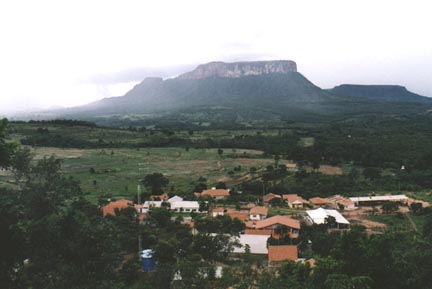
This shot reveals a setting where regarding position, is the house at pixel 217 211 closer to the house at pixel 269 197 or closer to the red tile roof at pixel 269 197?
the house at pixel 269 197

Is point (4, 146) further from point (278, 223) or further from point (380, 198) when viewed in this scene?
point (380, 198)

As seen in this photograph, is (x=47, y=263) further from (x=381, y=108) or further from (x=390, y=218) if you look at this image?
(x=381, y=108)

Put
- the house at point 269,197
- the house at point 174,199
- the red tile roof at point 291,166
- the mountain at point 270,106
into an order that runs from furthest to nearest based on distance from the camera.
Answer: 1. the mountain at point 270,106
2. the red tile roof at point 291,166
3. the house at point 269,197
4. the house at point 174,199

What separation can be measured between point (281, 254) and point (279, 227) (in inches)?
212

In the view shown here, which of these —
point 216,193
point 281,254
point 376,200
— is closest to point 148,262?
point 281,254

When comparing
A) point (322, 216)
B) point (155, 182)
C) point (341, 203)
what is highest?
→ point (155, 182)

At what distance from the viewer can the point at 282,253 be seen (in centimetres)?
2303

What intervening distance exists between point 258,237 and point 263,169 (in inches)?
1198

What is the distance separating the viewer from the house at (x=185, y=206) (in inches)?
1447

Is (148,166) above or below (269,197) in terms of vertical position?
above

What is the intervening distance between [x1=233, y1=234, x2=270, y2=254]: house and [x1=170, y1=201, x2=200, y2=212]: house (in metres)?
10.7

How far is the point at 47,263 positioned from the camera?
14.3m

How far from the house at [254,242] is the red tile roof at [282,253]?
10.4 ft

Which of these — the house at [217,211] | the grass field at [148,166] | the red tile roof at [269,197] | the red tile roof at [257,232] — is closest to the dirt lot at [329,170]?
the grass field at [148,166]
